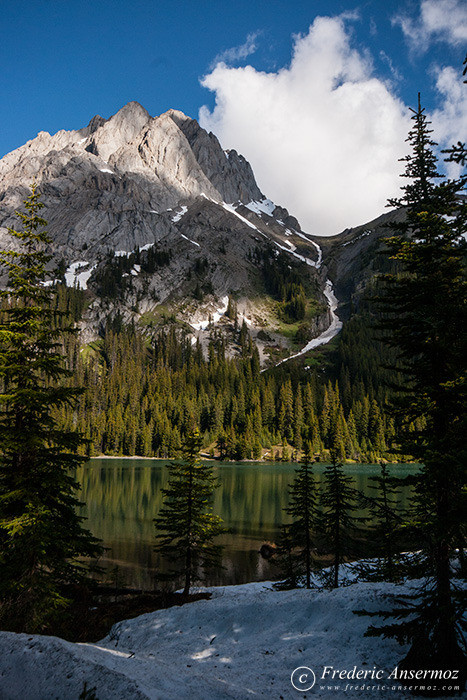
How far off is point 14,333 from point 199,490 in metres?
13.9

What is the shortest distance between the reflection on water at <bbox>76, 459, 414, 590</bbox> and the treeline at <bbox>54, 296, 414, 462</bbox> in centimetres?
3863

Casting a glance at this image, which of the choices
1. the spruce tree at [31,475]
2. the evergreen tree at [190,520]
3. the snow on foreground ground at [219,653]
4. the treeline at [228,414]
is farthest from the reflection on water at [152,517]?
the treeline at [228,414]

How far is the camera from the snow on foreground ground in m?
4.71

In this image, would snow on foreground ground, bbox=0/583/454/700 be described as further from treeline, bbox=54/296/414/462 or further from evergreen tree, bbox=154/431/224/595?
treeline, bbox=54/296/414/462

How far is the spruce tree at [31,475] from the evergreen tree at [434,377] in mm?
10617

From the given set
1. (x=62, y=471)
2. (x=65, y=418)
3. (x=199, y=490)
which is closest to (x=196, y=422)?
(x=65, y=418)

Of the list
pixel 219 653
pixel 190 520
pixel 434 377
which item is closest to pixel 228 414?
pixel 190 520

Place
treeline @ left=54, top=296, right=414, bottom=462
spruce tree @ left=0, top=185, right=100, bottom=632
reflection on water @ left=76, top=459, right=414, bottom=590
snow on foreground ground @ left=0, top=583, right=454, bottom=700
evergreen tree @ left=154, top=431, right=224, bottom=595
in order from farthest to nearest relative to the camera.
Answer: treeline @ left=54, top=296, right=414, bottom=462 → reflection on water @ left=76, top=459, right=414, bottom=590 → evergreen tree @ left=154, top=431, right=224, bottom=595 → spruce tree @ left=0, top=185, right=100, bottom=632 → snow on foreground ground @ left=0, top=583, right=454, bottom=700

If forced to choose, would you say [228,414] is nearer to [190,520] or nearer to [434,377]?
[190,520]

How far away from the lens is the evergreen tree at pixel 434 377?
27.3 ft

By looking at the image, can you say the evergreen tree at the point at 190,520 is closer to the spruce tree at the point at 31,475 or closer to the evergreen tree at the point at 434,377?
Answer: the spruce tree at the point at 31,475

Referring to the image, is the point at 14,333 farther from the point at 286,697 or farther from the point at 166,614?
the point at 286,697

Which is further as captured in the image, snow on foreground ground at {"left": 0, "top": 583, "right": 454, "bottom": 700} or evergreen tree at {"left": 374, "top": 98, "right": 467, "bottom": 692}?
evergreen tree at {"left": 374, "top": 98, "right": 467, "bottom": 692}

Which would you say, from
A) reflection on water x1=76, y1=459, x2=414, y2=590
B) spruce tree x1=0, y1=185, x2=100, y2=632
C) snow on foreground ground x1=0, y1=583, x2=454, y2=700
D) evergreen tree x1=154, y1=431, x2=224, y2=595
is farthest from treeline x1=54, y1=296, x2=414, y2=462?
snow on foreground ground x1=0, y1=583, x2=454, y2=700
